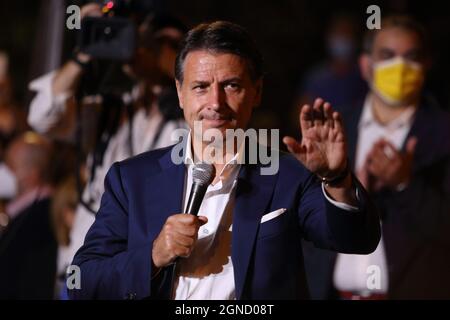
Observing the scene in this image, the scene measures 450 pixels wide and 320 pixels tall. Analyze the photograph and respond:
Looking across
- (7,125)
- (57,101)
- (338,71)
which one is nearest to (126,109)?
(57,101)

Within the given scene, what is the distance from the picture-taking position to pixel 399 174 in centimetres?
397

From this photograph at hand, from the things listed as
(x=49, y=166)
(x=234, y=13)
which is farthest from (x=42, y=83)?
(x=234, y=13)

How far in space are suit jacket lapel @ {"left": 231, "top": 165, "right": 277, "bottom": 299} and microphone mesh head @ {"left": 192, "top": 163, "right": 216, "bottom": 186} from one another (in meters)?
0.13

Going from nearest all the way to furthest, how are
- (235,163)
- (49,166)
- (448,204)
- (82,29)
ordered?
(235,163) → (82,29) → (448,204) → (49,166)

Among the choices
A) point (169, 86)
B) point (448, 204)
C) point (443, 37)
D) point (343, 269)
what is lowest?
point (343, 269)

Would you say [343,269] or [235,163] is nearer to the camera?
[235,163]

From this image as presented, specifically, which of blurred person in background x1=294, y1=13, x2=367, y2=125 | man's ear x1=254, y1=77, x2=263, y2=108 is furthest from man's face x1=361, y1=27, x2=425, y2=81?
man's ear x1=254, y1=77, x2=263, y2=108

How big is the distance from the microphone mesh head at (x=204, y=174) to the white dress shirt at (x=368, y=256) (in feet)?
4.30

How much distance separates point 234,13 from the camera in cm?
565

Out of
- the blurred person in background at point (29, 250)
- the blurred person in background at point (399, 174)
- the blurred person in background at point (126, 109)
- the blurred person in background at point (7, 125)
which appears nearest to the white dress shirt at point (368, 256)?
the blurred person in background at point (399, 174)

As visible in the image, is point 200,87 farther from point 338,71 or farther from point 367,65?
point 338,71

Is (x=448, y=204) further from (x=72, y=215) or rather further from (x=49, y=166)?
(x=49, y=166)

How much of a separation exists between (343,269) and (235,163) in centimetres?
146

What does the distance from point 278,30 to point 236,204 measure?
3.76m
